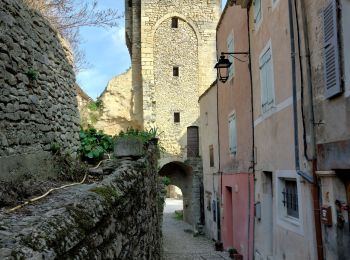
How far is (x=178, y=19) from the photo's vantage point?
2389 cm

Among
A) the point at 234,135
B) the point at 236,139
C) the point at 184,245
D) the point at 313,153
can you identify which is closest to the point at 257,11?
the point at 236,139

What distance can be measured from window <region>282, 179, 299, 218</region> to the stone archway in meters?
14.5

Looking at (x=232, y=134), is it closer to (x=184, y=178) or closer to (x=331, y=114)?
(x=331, y=114)

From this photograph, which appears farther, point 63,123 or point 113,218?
point 63,123

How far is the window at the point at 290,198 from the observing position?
21.3 feet

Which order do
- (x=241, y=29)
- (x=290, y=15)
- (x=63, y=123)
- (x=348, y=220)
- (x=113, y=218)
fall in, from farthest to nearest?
(x=241, y=29), (x=63, y=123), (x=290, y=15), (x=348, y=220), (x=113, y=218)

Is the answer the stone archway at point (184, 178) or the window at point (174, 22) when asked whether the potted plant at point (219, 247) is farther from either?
the window at point (174, 22)

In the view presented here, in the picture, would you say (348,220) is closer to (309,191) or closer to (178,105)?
(309,191)

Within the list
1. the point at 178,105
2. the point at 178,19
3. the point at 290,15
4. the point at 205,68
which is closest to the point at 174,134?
the point at 178,105

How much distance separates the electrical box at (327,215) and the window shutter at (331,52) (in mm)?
1342

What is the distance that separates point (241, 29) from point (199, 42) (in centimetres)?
1411

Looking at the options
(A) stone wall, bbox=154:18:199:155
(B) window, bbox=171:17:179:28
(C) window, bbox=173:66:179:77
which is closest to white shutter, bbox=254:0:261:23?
(A) stone wall, bbox=154:18:199:155

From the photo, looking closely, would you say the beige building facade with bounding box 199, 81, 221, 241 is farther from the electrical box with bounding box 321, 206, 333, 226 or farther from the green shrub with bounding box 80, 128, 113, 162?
the electrical box with bounding box 321, 206, 333, 226

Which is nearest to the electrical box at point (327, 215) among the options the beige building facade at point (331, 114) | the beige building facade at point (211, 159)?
the beige building facade at point (331, 114)
